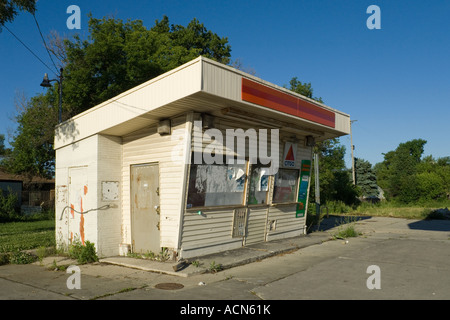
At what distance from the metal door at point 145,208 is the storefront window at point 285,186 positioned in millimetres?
3964

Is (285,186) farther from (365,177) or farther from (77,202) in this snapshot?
(365,177)

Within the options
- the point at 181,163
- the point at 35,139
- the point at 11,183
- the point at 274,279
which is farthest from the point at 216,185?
the point at 11,183

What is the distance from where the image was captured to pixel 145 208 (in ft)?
29.4

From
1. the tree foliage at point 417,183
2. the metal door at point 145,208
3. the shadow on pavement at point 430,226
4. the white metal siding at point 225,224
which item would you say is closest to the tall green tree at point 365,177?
the tree foliage at point 417,183

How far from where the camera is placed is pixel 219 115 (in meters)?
8.63

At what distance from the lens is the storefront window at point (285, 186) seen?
442 inches

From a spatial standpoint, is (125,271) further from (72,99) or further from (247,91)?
(72,99)

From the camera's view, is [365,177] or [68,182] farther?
[365,177]

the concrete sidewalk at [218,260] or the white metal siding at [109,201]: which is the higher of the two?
the white metal siding at [109,201]

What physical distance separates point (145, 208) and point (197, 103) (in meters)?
3.03

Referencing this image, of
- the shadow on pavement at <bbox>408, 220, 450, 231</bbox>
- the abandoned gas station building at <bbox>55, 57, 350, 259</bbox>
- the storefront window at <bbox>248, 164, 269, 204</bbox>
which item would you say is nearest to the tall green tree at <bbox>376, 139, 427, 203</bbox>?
the shadow on pavement at <bbox>408, 220, 450, 231</bbox>

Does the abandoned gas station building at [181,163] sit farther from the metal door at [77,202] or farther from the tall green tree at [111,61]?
the tall green tree at [111,61]

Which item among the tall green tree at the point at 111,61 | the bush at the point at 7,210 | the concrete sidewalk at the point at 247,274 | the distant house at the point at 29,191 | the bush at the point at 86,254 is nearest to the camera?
the concrete sidewalk at the point at 247,274
